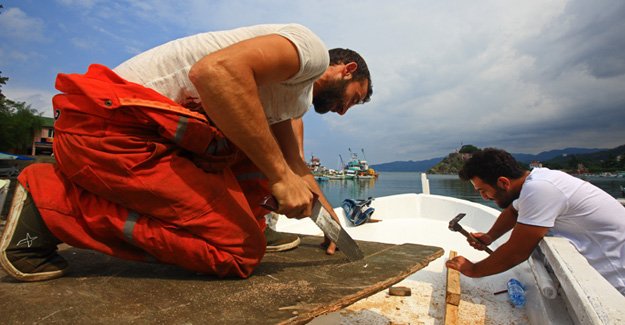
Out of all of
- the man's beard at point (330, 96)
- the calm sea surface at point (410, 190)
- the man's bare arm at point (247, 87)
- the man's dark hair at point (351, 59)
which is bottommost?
the calm sea surface at point (410, 190)

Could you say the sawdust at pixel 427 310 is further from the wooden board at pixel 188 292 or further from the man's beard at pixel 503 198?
the man's beard at pixel 503 198

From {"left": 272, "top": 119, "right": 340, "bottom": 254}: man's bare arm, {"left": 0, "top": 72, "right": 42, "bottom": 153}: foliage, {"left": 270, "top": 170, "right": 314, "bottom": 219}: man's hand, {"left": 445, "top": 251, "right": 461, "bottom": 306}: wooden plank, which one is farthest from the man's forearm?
{"left": 0, "top": 72, "right": 42, "bottom": 153}: foliage

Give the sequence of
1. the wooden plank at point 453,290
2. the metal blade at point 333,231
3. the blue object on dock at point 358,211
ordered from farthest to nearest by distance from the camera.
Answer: the blue object on dock at point 358,211
the wooden plank at point 453,290
the metal blade at point 333,231

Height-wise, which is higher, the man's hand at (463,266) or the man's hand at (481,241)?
the man's hand at (481,241)

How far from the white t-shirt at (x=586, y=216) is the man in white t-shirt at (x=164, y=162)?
1.75 m

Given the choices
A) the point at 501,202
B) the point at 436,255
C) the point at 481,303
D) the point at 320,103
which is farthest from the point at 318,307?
the point at 501,202

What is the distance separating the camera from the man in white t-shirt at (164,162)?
4.23 feet

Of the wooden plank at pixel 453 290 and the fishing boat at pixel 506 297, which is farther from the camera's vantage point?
the wooden plank at pixel 453 290

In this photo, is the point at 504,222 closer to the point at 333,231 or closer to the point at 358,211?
the point at 358,211

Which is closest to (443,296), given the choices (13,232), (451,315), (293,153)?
(451,315)

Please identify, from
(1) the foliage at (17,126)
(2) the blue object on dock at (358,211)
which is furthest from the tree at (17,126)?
(2) the blue object on dock at (358,211)

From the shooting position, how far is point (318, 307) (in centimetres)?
118

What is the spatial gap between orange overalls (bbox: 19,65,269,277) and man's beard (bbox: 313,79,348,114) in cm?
97

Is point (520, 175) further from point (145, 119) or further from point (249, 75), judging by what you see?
point (145, 119)
